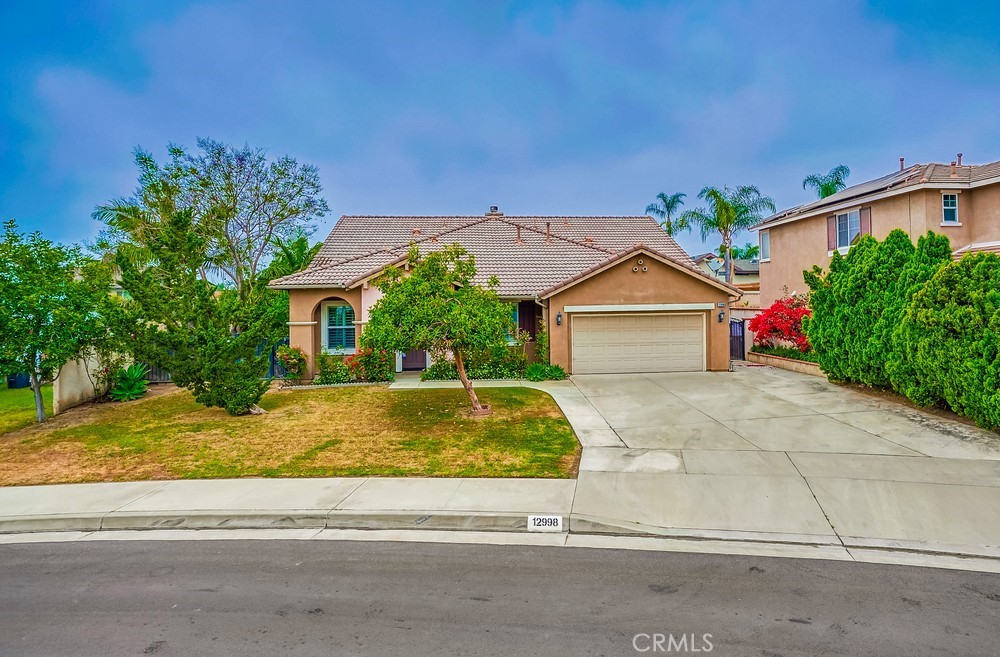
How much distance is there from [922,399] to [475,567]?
411 inches

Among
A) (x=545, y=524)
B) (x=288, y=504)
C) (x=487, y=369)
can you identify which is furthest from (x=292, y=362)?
(x=545, y=524)

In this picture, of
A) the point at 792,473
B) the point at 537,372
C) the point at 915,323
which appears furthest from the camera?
the point at 537,372

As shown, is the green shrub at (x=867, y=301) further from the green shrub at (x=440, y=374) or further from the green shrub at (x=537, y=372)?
the green shrub at (x=440, y=374)

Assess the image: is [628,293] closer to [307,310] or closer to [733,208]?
[307,310]

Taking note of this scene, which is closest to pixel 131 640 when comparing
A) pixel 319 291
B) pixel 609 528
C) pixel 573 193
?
pixel 609 528

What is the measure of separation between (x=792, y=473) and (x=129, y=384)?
15.8 metres

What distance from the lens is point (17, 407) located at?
44.0ft

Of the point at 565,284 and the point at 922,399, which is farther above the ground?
the point at 565,284

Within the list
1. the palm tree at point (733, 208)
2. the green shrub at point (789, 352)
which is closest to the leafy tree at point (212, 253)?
the green shrub at point (789, 352)

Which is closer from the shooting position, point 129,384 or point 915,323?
point 915,323

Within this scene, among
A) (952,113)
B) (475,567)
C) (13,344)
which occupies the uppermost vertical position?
(952,113)

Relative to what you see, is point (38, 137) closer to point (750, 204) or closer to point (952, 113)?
point (750, 204)

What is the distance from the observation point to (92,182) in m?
33.3

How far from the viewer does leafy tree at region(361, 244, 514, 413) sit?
9844 millimetres
